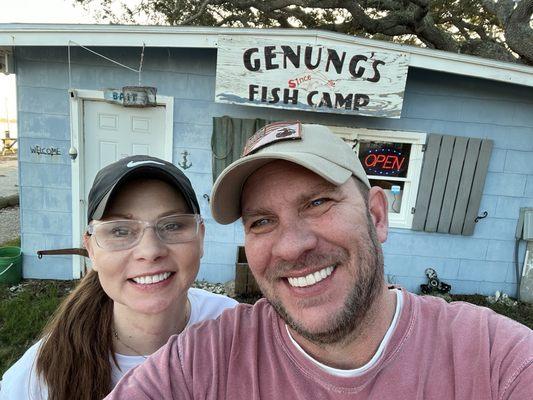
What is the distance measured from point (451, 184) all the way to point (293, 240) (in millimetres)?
4370

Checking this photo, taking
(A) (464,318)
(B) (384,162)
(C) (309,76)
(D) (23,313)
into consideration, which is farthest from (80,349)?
(B) (384,162)

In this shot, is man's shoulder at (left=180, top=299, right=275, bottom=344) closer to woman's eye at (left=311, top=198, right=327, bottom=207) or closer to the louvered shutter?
woman's eye at (left=311, top=198, right=327, bottom=207)

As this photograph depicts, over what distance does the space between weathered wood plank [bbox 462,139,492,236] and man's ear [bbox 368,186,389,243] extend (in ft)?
13.6

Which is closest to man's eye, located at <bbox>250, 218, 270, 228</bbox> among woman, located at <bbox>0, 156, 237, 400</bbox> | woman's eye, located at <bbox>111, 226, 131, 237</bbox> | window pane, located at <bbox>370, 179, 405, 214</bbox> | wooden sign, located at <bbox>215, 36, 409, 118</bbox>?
woman, located at <bbox>0, 156, 237, 400</bbox>

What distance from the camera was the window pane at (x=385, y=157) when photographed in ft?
16.0

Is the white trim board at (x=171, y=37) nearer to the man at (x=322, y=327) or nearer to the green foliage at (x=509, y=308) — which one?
the green foliage at (x=509, y=308)

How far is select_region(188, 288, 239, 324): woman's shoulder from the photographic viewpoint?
1.73 m

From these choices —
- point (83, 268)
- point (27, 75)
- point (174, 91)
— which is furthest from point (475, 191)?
point (27, 75)

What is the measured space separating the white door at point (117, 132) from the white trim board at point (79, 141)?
0.07 metres

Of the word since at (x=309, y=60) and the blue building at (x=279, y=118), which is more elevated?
the word since at (x=309, y=60)

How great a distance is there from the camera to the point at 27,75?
450 centimetres

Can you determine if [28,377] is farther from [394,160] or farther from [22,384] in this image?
[394,160]

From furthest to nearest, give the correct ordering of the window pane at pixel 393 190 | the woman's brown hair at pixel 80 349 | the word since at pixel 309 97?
the window pane at pixel 393 190 → the word since at pixel 309 97 → the woman's brown hair at pixel 80 349

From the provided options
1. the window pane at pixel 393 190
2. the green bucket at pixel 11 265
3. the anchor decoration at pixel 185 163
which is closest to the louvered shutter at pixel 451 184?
the window pane at pixel 393 190
